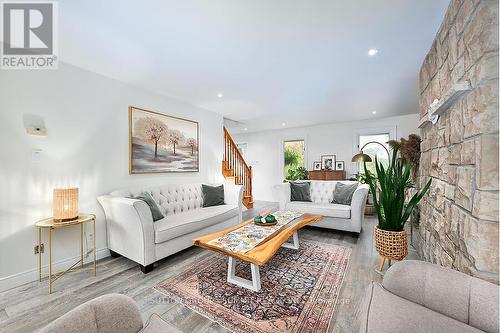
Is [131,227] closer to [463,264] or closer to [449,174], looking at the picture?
[463,264]

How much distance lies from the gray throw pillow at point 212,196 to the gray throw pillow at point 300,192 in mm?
1436

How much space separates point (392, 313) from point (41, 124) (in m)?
3.44

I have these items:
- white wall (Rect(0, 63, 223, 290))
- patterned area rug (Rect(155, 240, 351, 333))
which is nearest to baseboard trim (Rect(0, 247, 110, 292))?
white wall (Rect(0, 63, 223, 290))

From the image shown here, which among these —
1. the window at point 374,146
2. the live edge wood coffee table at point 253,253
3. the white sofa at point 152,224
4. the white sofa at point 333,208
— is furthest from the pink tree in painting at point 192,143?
the window at point 374,146

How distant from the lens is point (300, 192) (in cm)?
413

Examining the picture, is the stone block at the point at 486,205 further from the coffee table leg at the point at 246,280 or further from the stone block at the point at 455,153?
the coffee table leg at the point at 246,280

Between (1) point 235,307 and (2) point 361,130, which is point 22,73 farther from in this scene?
(2) point 361,130

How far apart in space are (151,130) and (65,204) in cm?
157

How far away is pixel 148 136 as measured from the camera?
330 centimetres

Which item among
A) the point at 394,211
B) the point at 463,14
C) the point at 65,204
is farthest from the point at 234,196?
the point at 463,14

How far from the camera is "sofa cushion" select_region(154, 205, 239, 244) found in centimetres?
241

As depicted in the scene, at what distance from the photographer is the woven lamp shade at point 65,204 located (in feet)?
7.02

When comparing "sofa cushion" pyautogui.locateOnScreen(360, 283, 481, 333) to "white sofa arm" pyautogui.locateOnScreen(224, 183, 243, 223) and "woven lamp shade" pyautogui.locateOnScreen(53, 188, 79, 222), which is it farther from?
"white sofa arm" pyautogui.locateOnScreen(224, 183, 243, 223)

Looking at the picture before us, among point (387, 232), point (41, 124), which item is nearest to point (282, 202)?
point (387, 232)
